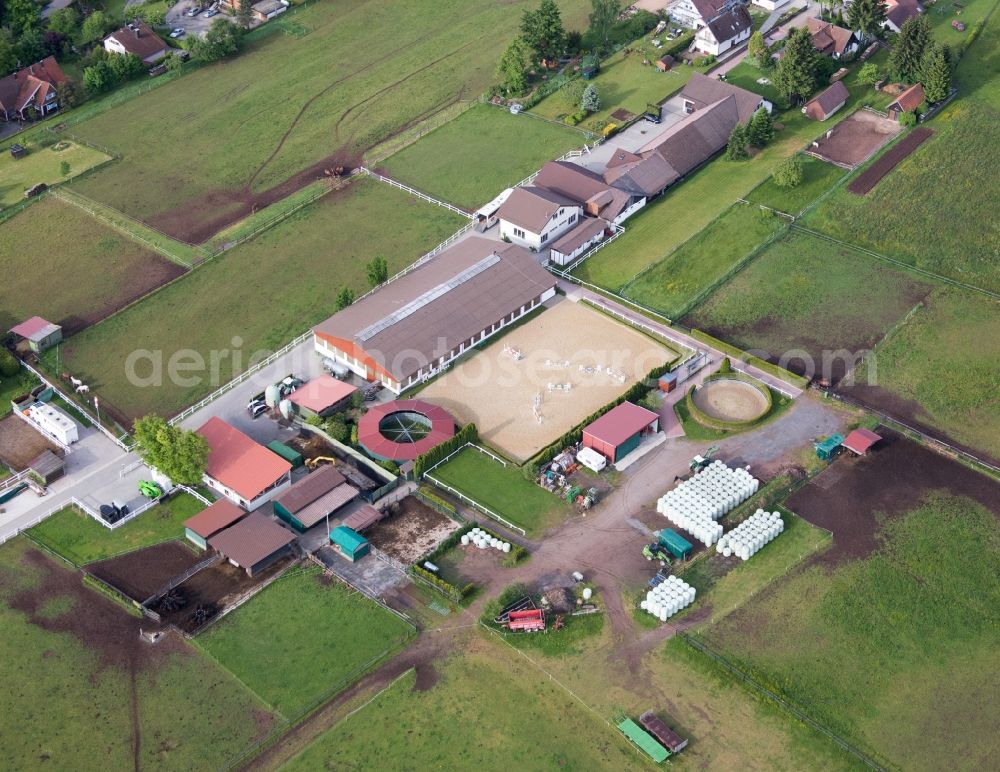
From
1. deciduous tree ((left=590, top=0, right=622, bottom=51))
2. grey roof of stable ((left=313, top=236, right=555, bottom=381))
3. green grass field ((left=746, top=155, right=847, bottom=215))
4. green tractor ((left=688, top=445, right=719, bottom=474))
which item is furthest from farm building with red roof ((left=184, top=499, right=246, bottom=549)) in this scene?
deciduous tree ((left=590, top=0, right=622, bottom=51))

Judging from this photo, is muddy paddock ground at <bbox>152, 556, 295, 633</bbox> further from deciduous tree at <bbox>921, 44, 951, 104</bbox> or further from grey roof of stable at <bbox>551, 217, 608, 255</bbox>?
deciduous tree at <bbox>921, 44, 951, 104</bbox>

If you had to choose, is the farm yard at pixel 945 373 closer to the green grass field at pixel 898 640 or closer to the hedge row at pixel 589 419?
the green grass field at pixel 898 640

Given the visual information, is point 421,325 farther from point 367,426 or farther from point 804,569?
point 804,569

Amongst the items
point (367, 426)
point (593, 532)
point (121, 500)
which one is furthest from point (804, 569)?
point (121, 500)

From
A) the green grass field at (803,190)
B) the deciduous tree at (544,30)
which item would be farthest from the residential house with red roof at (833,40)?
the deciduous tree at (544,30)

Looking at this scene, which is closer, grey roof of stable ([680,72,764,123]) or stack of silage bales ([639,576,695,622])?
stack of silage bales ([639,576,695,622])

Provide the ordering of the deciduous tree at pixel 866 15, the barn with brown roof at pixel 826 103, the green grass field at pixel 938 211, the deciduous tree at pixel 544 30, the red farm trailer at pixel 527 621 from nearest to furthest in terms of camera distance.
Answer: the red farm trailer at pixel 527 621
the green grass field at pixel 938 211
the barn with brown roof at pixel 826 103
the deciduous tree at pixel 544 30
the deciduous tree at pixel 866 15
